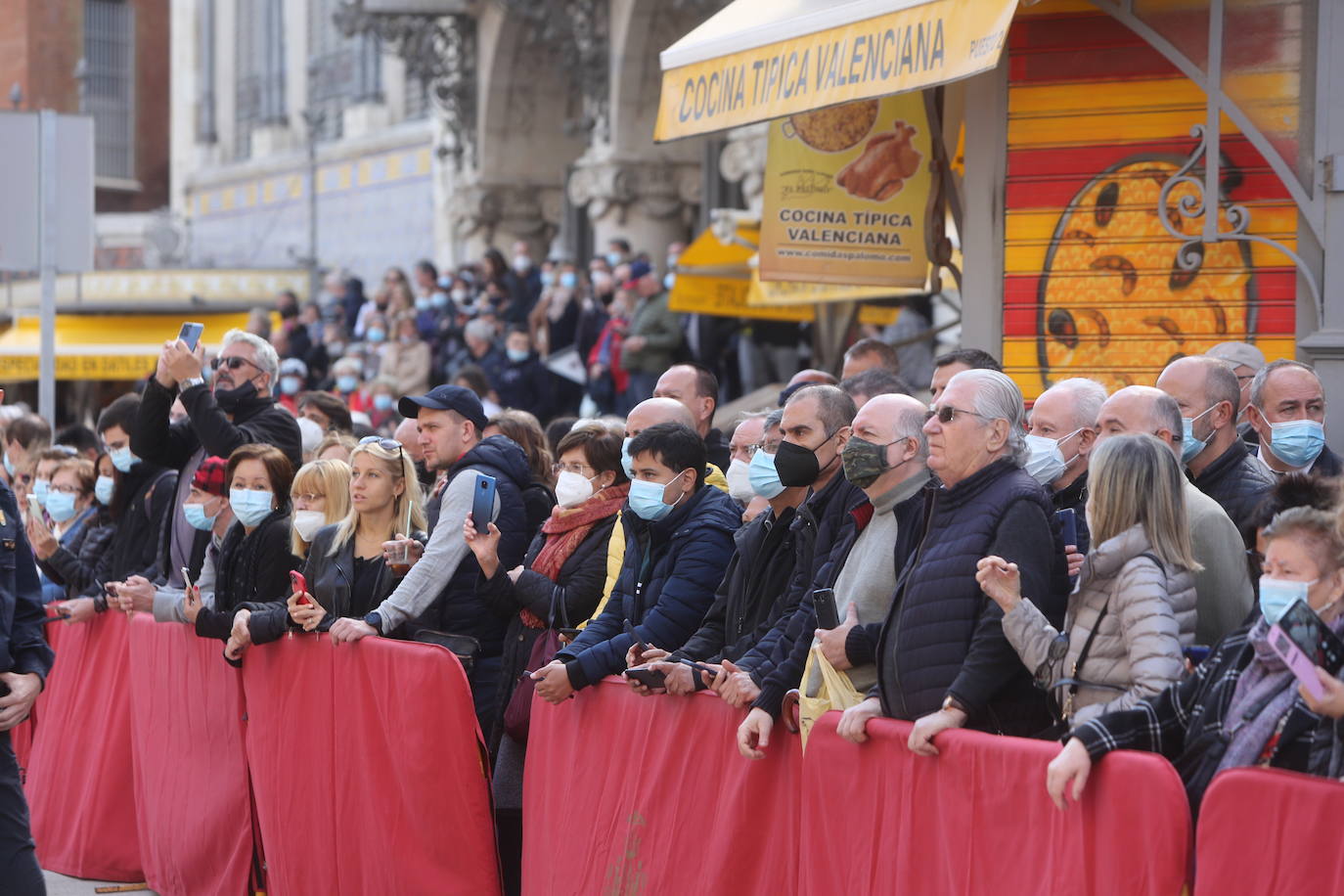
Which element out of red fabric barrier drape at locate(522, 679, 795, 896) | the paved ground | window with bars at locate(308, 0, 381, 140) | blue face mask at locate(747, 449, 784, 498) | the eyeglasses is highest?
window with bars at locate(308, 0, 381, 140)

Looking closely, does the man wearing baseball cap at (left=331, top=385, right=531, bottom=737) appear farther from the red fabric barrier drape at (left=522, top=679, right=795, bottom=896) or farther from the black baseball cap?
the red fabric barrier drape at (left=522, top=679, right=795, bottom=896)

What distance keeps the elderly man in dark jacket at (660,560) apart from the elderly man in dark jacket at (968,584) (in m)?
1.42

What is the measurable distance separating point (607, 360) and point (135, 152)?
3330 cm

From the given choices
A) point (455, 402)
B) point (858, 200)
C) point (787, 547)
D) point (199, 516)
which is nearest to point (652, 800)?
point (787, 547)

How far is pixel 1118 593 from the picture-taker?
17.5ft

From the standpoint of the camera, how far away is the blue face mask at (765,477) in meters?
7.04

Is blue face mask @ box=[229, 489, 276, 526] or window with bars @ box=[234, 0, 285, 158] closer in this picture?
blue face mask @ box=[229, 489, 276, 526]

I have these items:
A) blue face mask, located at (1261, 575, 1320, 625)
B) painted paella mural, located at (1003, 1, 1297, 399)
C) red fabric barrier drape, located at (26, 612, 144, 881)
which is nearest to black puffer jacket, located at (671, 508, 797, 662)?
blue face mask, located at (1261, 575, 1320, 625)

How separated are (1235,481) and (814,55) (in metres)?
3.35

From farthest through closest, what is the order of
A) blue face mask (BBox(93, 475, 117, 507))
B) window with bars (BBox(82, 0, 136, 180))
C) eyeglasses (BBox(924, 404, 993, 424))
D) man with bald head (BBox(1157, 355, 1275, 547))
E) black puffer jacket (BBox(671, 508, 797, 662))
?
1. window with bars (BBox(82, 0, 136, 180))
2. blue face mask (BBox(93, 475, 117, 507))
3. black puffer jacket (BBox(671, 508, 797, 662))
4. man with bald head (BBox(1157, 355, 1275, 547))
5. eyeglasses (BBox(924, 404, 993, 424))

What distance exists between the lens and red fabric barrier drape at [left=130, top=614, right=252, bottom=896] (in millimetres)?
8750

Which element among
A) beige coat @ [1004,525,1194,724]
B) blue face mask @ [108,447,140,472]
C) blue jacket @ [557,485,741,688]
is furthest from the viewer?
blue face mask @ [108,447,140,472]

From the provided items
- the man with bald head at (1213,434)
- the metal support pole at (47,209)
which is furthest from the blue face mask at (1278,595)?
the metal support pole at (47,209)

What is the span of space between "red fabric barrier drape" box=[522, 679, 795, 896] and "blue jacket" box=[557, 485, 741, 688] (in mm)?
128
